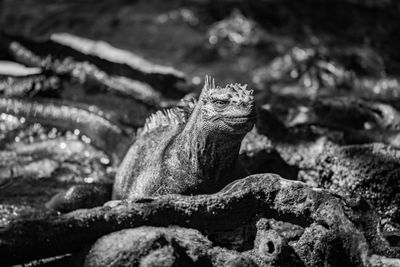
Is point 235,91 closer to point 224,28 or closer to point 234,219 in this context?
point 234,219

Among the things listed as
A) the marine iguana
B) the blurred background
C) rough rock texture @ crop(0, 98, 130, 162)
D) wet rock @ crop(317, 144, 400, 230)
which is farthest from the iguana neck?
the blurred background

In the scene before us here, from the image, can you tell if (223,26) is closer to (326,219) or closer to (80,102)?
(80,102)

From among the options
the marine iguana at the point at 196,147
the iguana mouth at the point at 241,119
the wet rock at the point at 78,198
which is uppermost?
the iguana mouth at the point at 241,119

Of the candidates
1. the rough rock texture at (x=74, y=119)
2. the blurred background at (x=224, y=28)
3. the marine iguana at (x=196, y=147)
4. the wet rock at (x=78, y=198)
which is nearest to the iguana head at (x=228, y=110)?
the marine iguana at (x=196, y=147)

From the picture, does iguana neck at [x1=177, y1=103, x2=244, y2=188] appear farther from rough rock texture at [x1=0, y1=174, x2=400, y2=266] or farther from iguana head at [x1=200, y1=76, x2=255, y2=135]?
rough rock texture at [x1=0, y1=174, x2=400, y2=266]

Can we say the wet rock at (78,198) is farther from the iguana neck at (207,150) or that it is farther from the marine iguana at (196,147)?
the iguana neck at (207,150)
